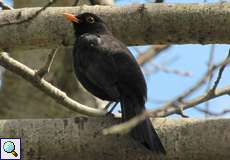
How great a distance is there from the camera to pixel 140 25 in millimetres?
3807

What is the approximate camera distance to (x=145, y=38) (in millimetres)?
3850

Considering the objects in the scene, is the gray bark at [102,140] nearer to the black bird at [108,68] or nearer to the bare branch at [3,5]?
the black bird at [108,68]

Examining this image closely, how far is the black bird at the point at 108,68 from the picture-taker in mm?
3904

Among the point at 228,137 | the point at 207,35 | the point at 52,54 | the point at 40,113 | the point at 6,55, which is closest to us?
the point at 228,137

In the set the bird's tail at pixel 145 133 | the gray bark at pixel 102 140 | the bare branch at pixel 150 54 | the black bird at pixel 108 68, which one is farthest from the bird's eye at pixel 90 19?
the gray bark at pixel 102 140

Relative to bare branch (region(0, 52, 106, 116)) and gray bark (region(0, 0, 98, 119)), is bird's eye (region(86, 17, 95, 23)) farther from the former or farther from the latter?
gray bark (region(0, 0, 98, 119))

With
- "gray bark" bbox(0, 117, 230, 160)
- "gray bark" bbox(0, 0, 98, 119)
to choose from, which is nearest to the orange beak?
"gray bark" bbox(0, 117, 230, 160)

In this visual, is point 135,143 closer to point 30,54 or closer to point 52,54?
point 52,54

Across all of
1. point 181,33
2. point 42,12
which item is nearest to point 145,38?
point 181,33

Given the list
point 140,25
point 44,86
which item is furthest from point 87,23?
point 140,25

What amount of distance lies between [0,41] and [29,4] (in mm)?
1690

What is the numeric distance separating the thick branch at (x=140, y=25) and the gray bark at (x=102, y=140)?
60cm

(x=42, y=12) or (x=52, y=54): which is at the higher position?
(x=42, y=12)

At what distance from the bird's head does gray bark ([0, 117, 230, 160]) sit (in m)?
0.80
